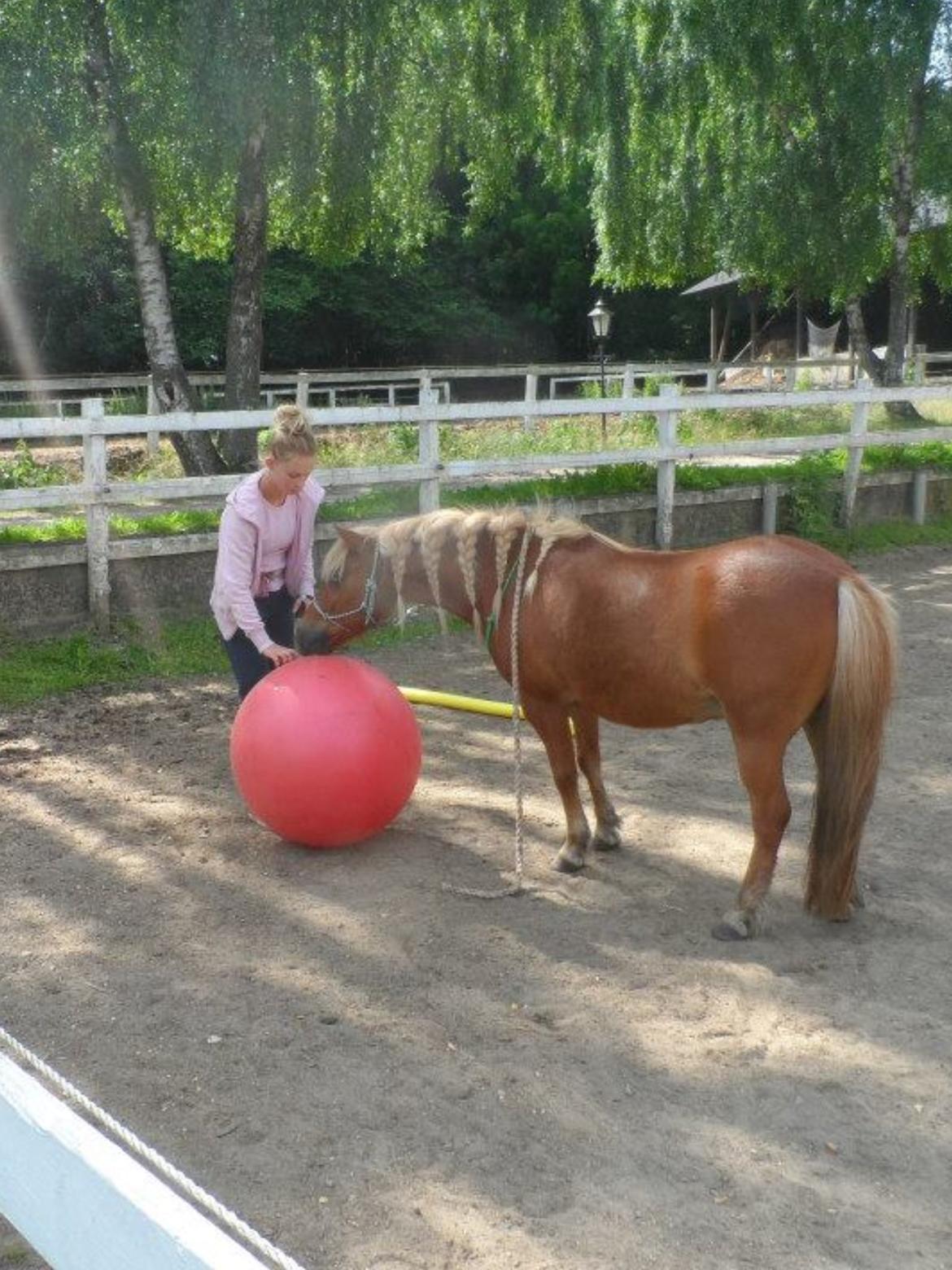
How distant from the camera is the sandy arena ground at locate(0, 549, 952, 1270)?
2736 mm

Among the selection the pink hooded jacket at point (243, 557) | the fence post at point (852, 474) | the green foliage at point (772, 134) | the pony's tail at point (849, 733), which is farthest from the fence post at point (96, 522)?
the green foliage at point (772, 134)

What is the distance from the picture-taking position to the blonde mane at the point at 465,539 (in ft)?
15.1

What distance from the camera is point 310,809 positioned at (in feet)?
15.2

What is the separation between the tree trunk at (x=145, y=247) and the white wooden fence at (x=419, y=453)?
34.5 inches

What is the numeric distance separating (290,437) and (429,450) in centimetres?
466

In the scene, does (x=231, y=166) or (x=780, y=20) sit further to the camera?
(x=780, y=20)

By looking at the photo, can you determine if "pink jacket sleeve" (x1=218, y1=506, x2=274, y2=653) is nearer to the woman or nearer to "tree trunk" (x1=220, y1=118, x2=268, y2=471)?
the woman

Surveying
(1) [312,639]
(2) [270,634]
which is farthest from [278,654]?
(2) [270,634]

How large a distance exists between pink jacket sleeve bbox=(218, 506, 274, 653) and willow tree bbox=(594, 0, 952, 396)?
16137 mm

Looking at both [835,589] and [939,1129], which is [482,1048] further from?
[835,589]

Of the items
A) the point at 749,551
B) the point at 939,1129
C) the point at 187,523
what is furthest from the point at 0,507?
the point at 939,1129

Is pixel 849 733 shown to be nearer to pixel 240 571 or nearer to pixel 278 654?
pixel 278 654

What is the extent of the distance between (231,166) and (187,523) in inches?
178

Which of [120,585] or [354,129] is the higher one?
[354,129]
